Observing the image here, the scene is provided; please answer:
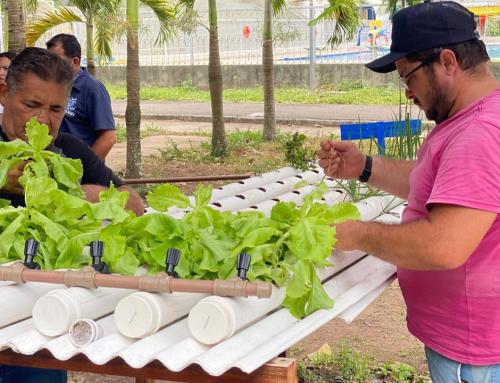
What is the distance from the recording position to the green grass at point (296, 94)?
18.9 m

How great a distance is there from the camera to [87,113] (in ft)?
18.5

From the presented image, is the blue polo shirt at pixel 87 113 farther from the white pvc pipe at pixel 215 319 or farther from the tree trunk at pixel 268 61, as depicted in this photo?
the tree trunk at pixel 268 61

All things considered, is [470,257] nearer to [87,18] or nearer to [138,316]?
[138,316]

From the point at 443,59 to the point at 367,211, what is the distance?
157cm

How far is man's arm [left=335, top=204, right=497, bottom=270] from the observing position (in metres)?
2.17

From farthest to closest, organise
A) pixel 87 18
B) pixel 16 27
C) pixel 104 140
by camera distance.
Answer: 1. pixel 87 18
2. pixel 16 27
3. pixel 104 140

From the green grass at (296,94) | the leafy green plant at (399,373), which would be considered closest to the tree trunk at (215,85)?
the green grass at (296,94)

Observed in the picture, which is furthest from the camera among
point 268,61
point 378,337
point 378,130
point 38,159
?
point 268,61

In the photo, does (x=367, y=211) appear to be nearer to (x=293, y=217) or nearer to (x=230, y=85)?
(x=293, y=217)

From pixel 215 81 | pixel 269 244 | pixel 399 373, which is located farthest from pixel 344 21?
pixel 269 244

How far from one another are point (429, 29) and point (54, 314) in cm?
130

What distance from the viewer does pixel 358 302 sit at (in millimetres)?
2537

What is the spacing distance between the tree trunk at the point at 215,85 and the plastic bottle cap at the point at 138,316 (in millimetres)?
9710

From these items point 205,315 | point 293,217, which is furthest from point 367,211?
point 205,315
